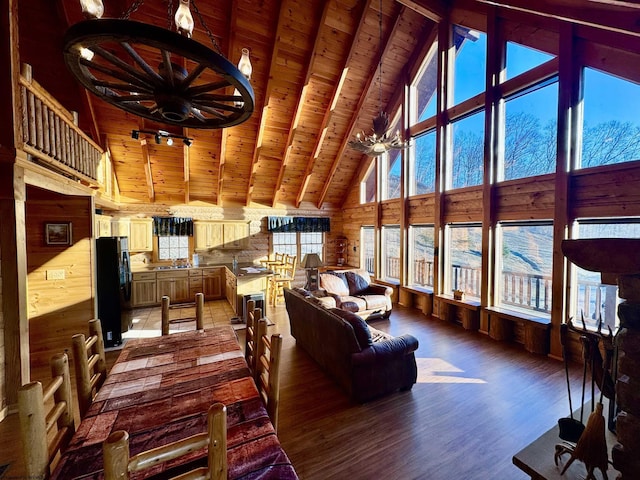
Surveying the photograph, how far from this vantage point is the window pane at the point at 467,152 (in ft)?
17.0

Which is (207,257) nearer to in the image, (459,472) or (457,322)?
(457,322)

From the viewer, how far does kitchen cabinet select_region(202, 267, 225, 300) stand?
7.12 meters

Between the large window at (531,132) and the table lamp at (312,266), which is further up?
the large window at (531,132)

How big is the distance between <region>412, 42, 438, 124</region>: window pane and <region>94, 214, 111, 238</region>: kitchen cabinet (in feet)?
22.9

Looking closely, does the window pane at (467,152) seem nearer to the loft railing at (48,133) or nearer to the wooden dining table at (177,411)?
the wooden dining table at (177,411)

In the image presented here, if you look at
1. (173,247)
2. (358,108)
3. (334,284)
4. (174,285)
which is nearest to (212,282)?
(174,285)

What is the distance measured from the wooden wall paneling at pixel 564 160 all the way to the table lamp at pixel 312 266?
3847 millimetres

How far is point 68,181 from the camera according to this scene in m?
3.43

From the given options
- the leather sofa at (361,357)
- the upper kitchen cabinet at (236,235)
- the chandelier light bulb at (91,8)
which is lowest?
the leather sofa at (361,357)

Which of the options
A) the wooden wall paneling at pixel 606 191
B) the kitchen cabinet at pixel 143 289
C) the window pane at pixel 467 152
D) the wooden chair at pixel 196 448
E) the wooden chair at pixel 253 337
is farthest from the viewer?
the kitchen cabinet at pixel 143 289

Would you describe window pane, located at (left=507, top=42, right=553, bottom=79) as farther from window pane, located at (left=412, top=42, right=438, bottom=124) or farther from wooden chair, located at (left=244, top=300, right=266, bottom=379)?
wooden chair, located at (left=244, top=300, right=266, bottom=379)

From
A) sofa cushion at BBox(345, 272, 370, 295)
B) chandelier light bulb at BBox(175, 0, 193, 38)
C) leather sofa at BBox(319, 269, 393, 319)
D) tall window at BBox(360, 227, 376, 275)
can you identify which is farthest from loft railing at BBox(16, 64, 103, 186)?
tall window at BBox(360, 227, 376, 275)

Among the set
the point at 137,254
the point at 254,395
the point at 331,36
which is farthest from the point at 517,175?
the point at 137,254

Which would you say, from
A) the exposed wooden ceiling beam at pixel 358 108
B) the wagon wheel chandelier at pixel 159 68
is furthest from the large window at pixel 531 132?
the wagon wheel chandelier at pixel 159 68
